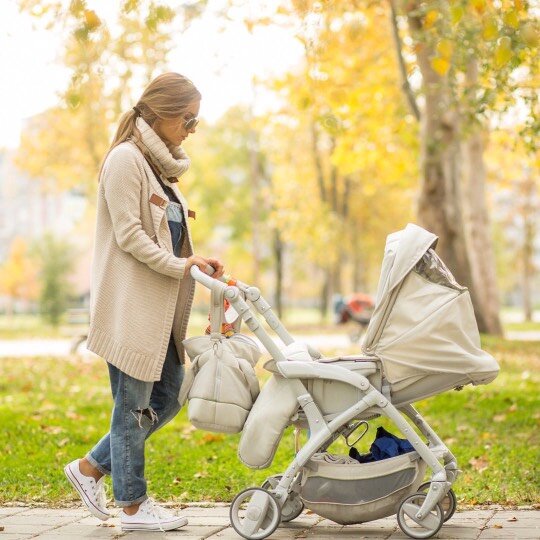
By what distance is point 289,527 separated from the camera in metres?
5.21

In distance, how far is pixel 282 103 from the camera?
26.8m

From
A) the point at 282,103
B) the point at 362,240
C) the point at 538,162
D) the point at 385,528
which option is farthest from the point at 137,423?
the point at 362,240

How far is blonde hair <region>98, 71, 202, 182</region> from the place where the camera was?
16.8 ft

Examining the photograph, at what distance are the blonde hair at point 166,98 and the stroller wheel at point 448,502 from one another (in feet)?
6.46

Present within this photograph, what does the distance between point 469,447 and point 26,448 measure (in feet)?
9.84

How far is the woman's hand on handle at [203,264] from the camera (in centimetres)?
505

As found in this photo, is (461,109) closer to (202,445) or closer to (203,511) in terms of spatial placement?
(202,445)

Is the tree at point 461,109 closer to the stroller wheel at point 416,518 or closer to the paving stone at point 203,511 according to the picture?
the stroller wheel at point 416,518

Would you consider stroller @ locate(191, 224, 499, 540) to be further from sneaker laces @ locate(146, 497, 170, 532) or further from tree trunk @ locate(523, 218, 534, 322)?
tree trunk @ locate(523, 218, 534, 322)

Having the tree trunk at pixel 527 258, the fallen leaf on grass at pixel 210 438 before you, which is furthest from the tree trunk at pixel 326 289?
the fallen leaf on grass at pixel 210 438

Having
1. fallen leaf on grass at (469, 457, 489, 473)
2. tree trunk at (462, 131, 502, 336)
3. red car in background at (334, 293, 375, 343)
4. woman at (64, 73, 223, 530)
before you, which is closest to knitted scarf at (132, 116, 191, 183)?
woman at (64, 73, 223, 530)

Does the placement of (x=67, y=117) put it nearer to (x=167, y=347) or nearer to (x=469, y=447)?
(x=469, y=447)

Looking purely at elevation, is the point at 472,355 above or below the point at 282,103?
below

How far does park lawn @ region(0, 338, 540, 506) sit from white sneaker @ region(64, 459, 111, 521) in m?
0.67
